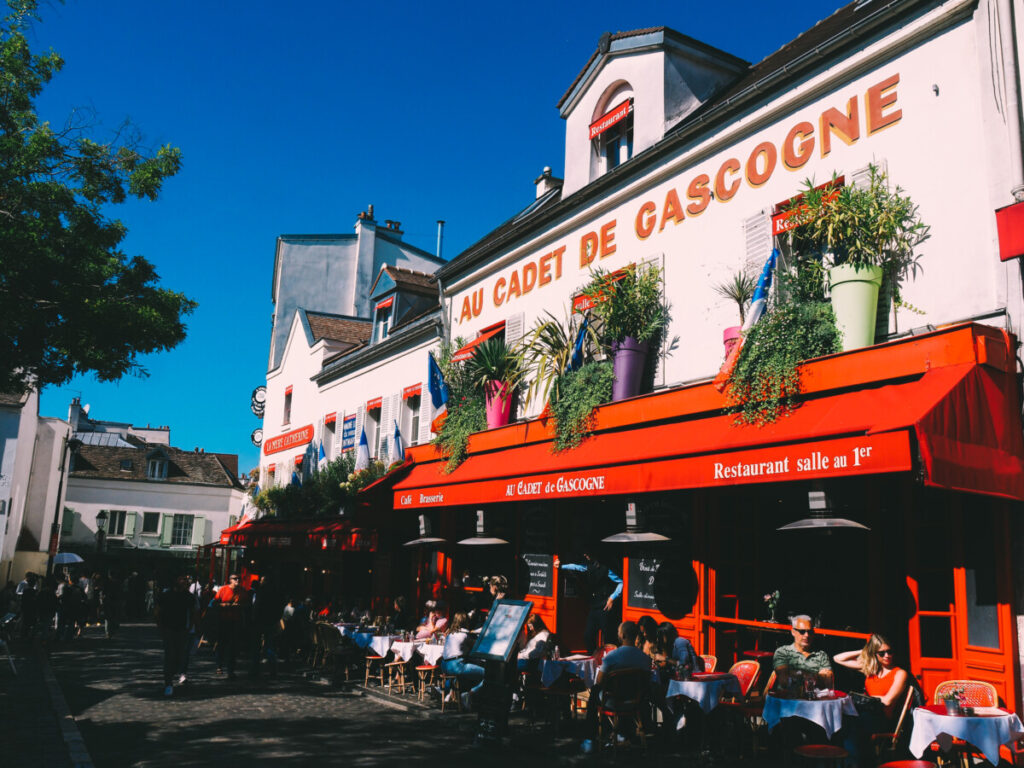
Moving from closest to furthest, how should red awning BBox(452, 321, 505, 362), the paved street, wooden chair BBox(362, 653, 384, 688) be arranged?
1. the paved street
2. wooden chair BBox(362, 653, 384, 688)
3. red awning BBox(452, 321, 505, 362)

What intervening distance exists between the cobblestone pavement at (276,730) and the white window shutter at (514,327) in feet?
21.2

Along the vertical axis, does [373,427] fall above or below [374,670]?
above

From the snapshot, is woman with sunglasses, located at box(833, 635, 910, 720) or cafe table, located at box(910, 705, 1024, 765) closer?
cafe table, located at box(910, 705, 1024, 765)

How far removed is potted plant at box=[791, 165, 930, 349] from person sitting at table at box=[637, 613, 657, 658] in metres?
3.74

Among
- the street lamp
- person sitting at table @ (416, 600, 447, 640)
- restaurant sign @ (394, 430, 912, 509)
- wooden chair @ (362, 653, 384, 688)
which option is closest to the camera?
restaurant sign @ (394, 430, 912, 509)

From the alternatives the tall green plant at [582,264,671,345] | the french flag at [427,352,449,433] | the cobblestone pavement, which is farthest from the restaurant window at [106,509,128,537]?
the tall green plant at [582,264,671,345]

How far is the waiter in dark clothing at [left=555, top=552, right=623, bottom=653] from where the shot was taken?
1064 centimetres

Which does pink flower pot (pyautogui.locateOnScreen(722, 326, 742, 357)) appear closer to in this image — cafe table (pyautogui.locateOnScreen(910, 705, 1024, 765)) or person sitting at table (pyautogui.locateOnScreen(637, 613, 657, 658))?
person sitting at table (pyautogui.locateOnScreen(637, 613, 657, 658))

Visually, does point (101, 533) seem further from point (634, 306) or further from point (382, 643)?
point (634, 306)

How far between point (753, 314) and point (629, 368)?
8.08 feet

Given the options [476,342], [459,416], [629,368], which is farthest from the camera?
[476,342]

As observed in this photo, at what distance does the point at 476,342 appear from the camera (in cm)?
1555

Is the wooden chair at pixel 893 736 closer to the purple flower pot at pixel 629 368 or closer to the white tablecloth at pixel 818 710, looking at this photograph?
the white tablecloth at pixel 818 710

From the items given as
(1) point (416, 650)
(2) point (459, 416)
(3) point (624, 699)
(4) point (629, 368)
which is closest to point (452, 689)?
(1) point (416, 650)
